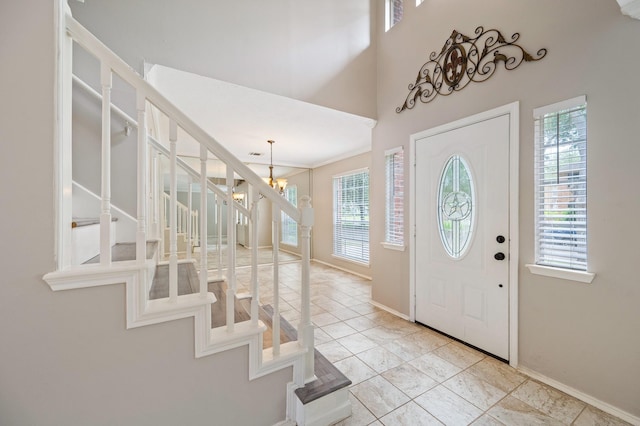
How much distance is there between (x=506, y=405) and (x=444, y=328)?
899 mm

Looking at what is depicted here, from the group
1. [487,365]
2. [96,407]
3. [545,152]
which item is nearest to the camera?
[96,407]

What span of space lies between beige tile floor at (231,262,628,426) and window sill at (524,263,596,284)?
0.82 m

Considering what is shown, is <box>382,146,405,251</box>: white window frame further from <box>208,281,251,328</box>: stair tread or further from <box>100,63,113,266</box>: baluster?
<box>100,63,113,266</box>: baluster

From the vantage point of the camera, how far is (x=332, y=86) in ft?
9.63

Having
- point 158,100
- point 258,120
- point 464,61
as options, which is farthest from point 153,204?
point 464,61

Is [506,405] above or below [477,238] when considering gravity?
below

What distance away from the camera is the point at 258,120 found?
10.7 ft

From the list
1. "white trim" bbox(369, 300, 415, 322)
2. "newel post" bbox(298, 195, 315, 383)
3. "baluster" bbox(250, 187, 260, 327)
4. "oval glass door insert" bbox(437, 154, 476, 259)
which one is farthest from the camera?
"white trim" bbox(369, 300, 415, 322)

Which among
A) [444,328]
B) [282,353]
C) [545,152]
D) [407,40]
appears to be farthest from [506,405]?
[407,40]

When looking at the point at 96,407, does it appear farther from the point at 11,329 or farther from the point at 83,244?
the point at 83,244

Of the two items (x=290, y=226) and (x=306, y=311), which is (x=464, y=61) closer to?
(x=306, y=311)

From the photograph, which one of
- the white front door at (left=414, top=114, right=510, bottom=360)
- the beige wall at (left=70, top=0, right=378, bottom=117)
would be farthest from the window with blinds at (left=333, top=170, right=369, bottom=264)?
the white front door at (left=414, top=114, right=510, bottom=360)

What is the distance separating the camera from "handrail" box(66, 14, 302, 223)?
3.36ft

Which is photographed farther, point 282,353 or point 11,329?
point 282,353
